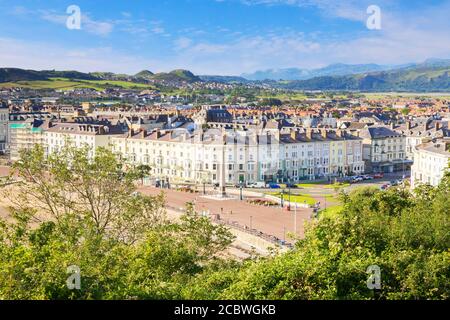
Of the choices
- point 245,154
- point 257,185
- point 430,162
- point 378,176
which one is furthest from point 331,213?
point 378,176

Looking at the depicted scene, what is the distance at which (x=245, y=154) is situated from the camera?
220ft

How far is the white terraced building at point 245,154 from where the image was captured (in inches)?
2635

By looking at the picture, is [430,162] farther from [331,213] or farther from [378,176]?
[331,213]

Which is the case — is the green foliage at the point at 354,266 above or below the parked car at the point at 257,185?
above

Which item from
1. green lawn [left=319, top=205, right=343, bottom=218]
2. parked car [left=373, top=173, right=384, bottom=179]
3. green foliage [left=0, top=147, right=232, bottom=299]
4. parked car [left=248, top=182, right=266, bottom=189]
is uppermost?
green foliage [left=0, top=147, right=232, bottom=299]

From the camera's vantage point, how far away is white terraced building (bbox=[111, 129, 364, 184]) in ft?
220

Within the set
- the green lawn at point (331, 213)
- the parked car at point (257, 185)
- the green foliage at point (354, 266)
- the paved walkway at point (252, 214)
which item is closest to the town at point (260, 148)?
the parked car at point (257, 185)

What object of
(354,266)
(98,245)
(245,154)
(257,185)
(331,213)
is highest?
(354,266)

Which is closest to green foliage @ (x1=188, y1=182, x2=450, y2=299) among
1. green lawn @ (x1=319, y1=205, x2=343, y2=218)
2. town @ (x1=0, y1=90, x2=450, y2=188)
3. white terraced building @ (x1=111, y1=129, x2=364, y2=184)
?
green lawn @ (x1=319, y1=205, x2=343, y2=218)

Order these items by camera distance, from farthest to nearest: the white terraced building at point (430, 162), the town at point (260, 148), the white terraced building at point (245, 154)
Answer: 1. the white terraced building at point (245, 154)
2. the town at point (260, 148)
3. the white terraced building at point (430, 162)

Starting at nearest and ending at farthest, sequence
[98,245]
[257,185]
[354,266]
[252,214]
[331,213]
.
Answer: [354,266], [98,245], [331,213], [252,214], [257,185]

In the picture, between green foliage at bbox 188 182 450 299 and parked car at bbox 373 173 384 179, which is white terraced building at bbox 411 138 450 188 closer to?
parked car at bbox 373 173 384 179

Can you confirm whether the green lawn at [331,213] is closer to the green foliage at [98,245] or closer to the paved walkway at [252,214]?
the paved walkway at [252,214]

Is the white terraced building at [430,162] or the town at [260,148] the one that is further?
the town at [260,148]
